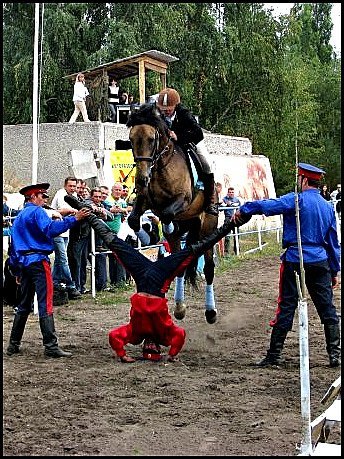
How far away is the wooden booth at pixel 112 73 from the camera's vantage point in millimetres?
19641

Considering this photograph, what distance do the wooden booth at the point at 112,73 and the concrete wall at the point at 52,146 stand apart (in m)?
1.44

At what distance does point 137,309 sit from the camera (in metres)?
6.81

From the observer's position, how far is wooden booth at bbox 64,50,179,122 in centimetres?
1964

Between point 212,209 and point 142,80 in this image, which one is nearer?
point 212,209

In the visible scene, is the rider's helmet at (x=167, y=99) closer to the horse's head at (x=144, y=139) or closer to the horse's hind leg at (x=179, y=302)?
the horse's head at (x=144, y=139)

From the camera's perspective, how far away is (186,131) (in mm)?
7742

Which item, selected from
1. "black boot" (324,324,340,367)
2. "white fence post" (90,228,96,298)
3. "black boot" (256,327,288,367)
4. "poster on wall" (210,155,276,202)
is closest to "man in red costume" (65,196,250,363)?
"black boot" (256,327,288,367)

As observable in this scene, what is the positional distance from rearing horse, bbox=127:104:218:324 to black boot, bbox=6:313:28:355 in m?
1.59

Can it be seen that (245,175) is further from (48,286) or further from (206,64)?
(48,286)

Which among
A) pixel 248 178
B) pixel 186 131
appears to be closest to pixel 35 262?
pixel 186 131

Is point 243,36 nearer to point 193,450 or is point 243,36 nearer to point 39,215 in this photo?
point 39,215

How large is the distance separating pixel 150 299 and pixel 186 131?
2.02 metres

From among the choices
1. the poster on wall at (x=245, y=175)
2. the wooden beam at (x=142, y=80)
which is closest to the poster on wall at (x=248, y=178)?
the poster on wall at (x=245, y=175)

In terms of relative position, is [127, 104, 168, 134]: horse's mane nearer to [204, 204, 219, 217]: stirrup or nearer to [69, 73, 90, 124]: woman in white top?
[204, 204, 219, 217]: stirrup
